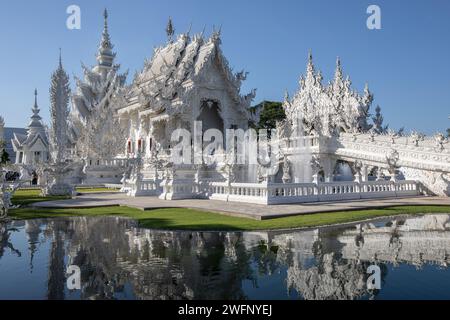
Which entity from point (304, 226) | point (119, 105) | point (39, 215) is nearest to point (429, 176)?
point (304, 226)

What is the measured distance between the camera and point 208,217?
11.0 meters

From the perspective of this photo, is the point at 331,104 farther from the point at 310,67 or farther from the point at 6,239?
the point at 6,239

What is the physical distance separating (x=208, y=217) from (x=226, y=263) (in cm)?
482

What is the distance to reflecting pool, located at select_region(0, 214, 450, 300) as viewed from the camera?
494 cm

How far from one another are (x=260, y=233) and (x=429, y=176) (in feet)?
44.5

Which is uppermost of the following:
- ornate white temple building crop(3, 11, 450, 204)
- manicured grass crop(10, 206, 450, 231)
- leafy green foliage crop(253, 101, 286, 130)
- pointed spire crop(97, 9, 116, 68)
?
pointed spire crop(97, 9, 116, 68)

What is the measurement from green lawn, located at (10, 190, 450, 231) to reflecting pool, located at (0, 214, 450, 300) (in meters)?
0.64

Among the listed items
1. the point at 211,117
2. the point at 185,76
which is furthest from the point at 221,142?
the point at 185,76

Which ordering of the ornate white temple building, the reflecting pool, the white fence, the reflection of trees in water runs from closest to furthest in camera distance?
the reflecting pool < the reflection of trees in water < the white fence < the ornate white temple building

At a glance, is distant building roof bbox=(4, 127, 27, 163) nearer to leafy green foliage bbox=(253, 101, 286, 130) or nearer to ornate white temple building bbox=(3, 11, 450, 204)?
ornate white temple building bbox=(3, 11, 450, 204)

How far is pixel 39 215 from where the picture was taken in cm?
1208

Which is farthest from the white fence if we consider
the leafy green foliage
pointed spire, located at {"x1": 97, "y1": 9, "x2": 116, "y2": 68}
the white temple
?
the leafy green foliage

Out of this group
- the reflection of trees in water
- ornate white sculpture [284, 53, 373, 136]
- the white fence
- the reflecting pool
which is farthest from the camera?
ornate white sculpture [284, 53, 373, 136]

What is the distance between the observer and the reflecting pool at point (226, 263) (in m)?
4.94
